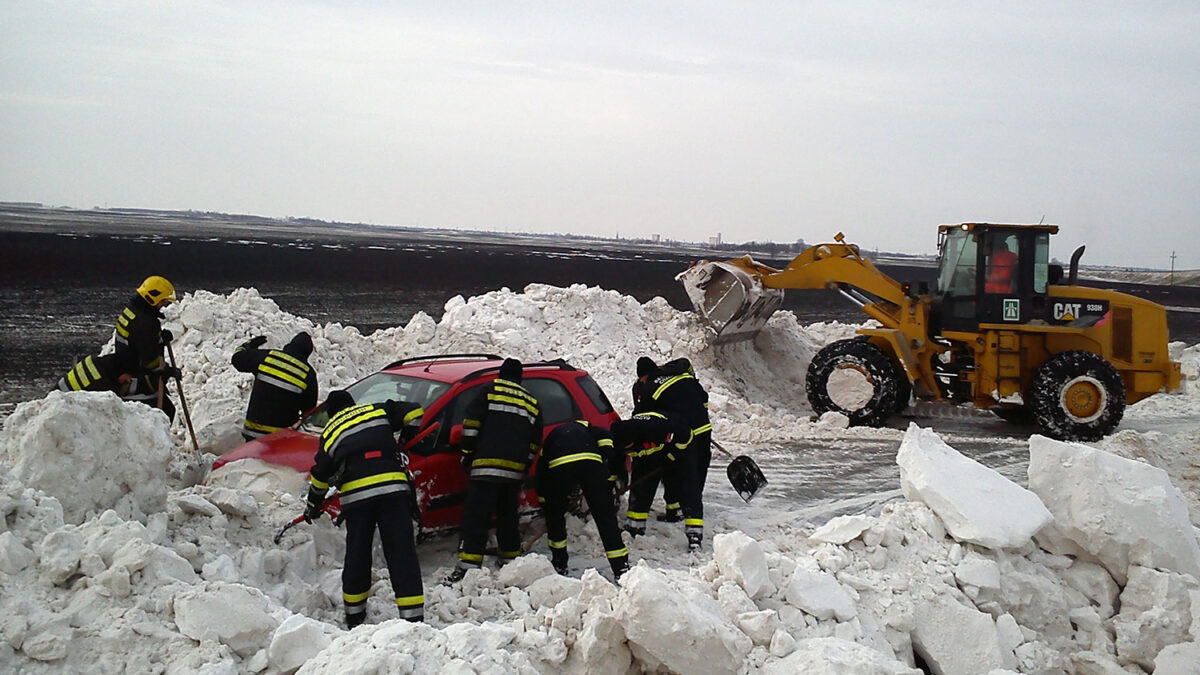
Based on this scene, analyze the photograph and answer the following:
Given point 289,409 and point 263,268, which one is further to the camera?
point 263,268

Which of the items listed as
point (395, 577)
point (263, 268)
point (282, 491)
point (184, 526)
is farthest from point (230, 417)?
point (263, 268)

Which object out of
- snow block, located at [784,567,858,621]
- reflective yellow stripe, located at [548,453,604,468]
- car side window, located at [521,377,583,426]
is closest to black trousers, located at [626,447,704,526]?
car side window, located at [521,377,583,426]

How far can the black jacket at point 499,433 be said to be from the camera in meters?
6.58

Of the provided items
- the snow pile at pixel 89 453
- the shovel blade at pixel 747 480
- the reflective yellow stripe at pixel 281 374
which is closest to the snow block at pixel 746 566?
the shovel blade at pixel 747 480

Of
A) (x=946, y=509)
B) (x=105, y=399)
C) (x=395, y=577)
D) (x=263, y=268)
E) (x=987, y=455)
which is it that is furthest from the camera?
(x=263, y=268)

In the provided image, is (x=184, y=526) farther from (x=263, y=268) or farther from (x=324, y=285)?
(x=263, y=268)

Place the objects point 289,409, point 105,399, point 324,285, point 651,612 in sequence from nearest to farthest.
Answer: point 651,612 → point 105,399 → point 289,409 → point 324,285

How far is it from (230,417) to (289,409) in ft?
2.38

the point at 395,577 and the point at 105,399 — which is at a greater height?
the point at 105,399

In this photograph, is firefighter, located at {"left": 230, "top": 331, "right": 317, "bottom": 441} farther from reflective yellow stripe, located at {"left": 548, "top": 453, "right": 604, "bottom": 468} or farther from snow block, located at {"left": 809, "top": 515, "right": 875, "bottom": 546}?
snow block, located at {"left": 809, "top": 515, "right": 875, "bottom": 546}

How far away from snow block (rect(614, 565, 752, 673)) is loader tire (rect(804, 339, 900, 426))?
9.05 metres

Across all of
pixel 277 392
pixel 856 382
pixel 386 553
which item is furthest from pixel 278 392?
pixel 856 382

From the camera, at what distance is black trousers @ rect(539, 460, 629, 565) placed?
22.4ft

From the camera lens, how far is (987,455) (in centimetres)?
1163
